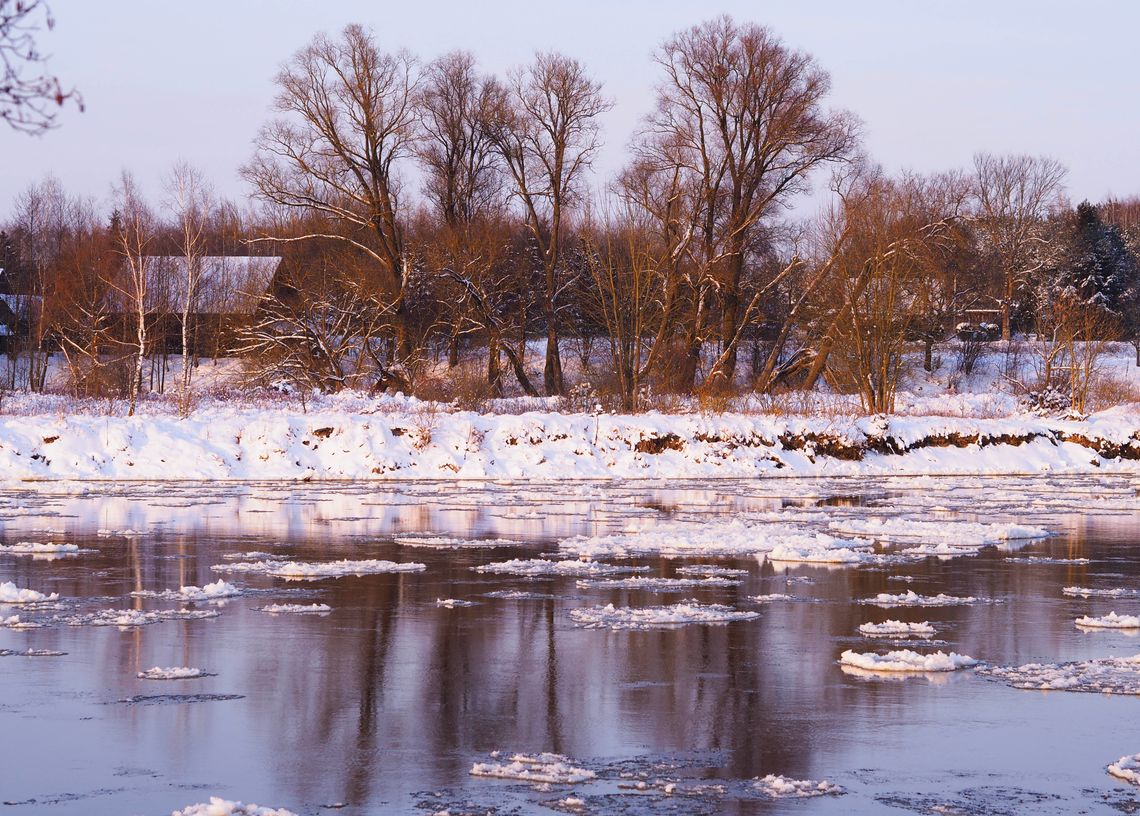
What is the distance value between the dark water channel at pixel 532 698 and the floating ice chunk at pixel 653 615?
0.25m

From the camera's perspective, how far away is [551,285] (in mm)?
57375

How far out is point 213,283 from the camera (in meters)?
69.5

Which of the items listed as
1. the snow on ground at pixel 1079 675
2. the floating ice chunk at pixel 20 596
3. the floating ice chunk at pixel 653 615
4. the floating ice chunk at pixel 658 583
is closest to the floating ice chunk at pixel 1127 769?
the snow on ground at pixel 1079 675

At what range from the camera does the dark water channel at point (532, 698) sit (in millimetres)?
7055

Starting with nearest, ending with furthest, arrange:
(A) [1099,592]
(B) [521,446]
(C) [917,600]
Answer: (C) [917,600] < (A) [1099,592] < (B) [521,446]

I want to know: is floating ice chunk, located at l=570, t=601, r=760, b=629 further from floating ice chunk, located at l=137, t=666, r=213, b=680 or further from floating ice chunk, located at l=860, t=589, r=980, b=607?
floating ice chunk, located at l=137, t=666, r=213, b=680

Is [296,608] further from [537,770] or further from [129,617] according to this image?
[537,770]

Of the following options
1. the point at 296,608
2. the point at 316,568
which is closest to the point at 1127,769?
the point at 296,608

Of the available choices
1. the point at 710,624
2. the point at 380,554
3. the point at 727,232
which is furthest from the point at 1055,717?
the point at 727,232

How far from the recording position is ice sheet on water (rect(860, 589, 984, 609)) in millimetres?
13430

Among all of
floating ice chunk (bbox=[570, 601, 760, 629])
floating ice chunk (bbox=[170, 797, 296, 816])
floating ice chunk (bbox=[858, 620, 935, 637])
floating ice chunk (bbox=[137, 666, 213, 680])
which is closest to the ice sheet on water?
floating ice chunk (bbox=[858, 620, 935, 637])

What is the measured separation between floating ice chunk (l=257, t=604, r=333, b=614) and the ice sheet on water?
5.29 metres

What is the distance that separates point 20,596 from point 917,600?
881cm

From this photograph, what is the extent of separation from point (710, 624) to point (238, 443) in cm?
2330
